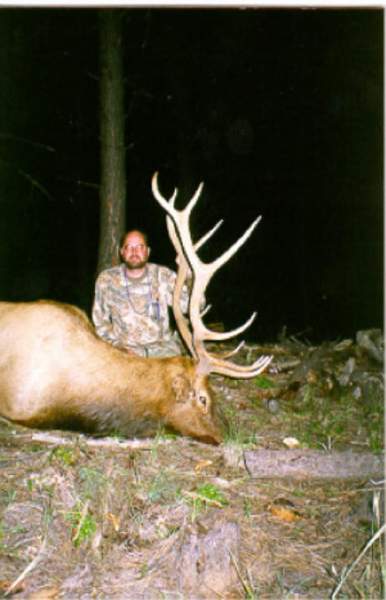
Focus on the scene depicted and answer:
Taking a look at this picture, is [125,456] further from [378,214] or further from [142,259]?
[378,214]

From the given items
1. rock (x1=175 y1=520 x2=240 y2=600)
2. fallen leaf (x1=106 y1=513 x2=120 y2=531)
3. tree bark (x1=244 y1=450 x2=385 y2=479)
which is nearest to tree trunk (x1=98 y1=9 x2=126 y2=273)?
tree bark (x1=244 y1=450 x2=385 y2=479)

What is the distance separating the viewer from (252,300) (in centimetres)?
1922

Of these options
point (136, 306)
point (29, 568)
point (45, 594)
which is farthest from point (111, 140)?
point (45, 594)

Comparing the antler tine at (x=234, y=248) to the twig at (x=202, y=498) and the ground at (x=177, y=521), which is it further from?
the twig at (x=202, y=498)

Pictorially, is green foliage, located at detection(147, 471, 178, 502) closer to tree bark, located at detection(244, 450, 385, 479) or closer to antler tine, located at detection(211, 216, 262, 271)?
tree bark, located at detection(244, 450, 385, 479)

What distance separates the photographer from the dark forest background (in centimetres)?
1368

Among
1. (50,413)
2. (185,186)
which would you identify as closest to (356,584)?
(50,413)

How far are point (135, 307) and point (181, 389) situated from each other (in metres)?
1.37

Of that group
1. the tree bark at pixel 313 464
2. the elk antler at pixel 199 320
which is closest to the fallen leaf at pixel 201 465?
the tree bark at pixel 313 464

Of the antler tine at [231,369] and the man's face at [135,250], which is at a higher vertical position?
the man's face at [135,250]

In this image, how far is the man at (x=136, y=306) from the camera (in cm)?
554

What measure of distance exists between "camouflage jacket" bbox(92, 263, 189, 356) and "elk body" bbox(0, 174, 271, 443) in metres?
0.96

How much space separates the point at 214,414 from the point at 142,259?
1.64 metres

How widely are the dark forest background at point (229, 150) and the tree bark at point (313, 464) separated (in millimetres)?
6939
